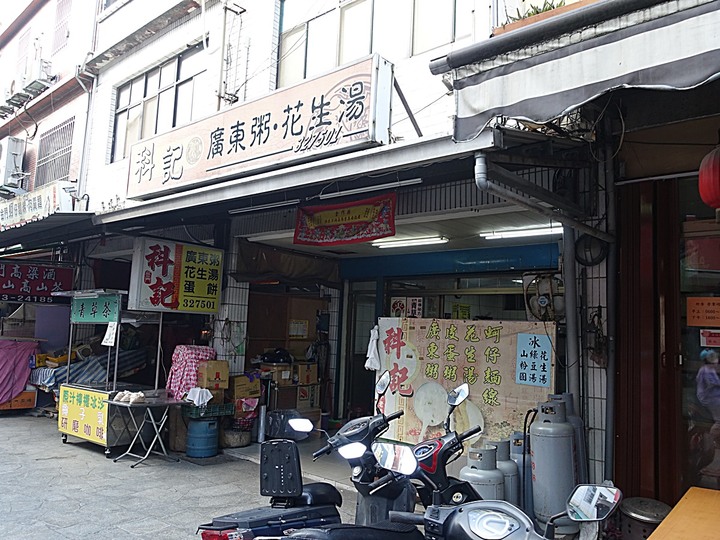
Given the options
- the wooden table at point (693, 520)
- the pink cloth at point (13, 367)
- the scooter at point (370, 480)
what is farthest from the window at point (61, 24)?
the wooden table at point (693, 520)

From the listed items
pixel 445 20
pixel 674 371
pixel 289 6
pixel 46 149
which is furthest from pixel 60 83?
pixel 674 371

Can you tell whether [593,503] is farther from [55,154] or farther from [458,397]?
[55,154]

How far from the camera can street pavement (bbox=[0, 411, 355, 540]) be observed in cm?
545

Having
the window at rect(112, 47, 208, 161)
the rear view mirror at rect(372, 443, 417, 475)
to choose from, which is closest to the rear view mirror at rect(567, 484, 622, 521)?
the rear view mirror at rect(372, 443, 417, 475)

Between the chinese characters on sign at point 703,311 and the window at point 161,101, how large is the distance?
8046 mm

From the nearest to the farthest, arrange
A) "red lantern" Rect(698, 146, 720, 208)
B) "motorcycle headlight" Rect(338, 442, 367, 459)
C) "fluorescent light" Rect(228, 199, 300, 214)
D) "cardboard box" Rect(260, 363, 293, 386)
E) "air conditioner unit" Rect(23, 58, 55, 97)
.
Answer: "red lantern" Rect(698, 146, 720, 208) < "motorcycle headlight" Rect(338, 442, 367, 459) < "fluorescent light" Rect(228, 199, 300, 214) < "cardboard box" Rect(260, 363, 293, 386) < "air conditioner unit" Rect(23, 58, 55, 97)

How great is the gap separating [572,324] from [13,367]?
11.6 metres

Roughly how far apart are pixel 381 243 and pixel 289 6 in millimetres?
4083

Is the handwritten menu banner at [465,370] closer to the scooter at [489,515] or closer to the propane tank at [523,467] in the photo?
the propane tank at [523,467]

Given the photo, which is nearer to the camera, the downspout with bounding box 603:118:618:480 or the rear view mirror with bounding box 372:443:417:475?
the rear view mirror with bounding box 372:443:417:475

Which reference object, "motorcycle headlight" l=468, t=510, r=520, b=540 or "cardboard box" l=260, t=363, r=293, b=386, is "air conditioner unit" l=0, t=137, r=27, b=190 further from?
"motorcycle headlight" l=468, t=510, r=520, b=540

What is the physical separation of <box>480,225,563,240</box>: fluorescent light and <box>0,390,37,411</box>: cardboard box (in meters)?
10.4

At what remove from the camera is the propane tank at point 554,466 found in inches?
186

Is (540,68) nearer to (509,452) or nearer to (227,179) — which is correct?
(509,452)
